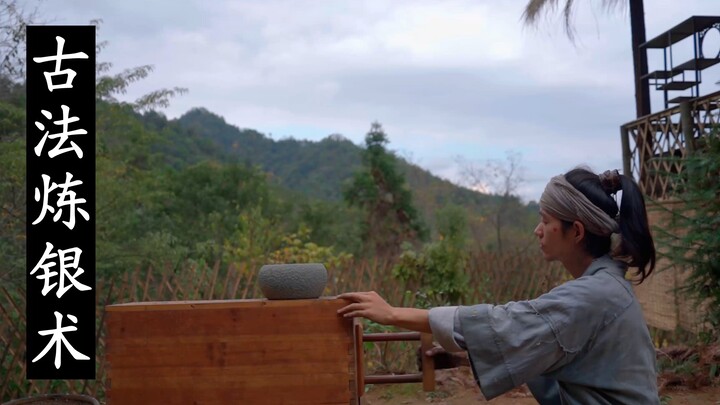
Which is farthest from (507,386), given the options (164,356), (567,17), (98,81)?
(567,17)

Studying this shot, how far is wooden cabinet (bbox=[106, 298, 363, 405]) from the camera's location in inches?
93.4

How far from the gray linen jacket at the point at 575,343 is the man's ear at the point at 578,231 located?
0.08 meters

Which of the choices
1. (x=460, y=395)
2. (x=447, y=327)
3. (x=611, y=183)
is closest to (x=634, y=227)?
(x=611, y=183)

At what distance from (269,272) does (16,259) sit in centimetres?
381

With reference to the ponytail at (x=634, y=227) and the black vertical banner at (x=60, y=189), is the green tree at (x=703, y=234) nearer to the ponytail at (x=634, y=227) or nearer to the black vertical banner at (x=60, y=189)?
the ponytail at (x=634, y=227)

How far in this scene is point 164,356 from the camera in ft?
7.84

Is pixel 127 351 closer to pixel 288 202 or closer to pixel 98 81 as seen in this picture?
pixel 98 81

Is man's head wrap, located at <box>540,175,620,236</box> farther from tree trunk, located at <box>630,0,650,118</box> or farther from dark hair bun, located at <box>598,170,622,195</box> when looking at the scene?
tree trunk, located at <box>630,0,650,118</box>

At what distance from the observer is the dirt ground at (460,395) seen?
16.2ft

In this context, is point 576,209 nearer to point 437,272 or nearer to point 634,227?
point 634,227

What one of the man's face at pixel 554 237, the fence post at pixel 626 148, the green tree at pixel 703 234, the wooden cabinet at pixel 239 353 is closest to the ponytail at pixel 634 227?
the man's face at pixel 554 237

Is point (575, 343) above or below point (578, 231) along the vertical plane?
below

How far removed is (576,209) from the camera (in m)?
1.67

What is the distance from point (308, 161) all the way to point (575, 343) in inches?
1046
